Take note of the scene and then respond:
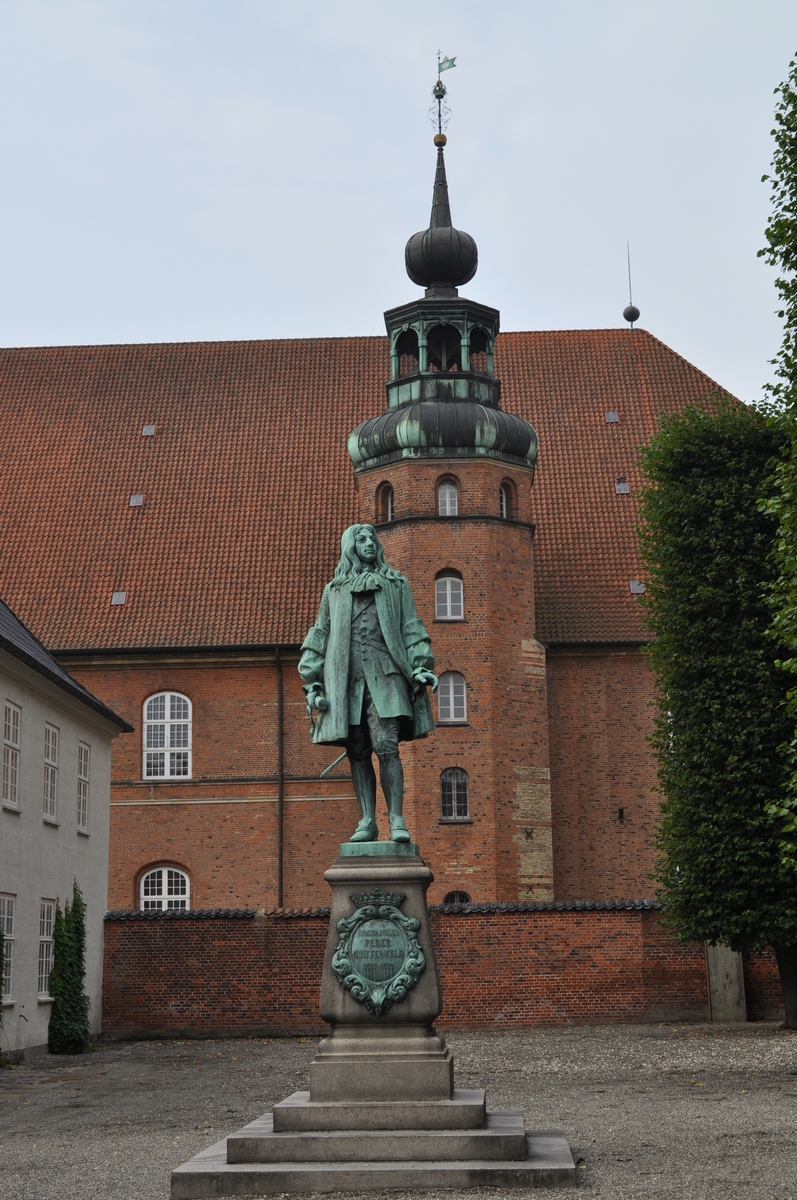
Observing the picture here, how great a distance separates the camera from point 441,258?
33.1 metres

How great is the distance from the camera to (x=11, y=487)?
37.6m

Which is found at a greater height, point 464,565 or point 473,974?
point 464,565

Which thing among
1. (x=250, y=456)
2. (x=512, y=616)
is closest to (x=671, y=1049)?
(x=512, y=616)

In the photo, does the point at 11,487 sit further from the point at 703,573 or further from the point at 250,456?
the point at 703,573

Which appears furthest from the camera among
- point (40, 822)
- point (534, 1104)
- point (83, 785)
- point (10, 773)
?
point (83, 785)

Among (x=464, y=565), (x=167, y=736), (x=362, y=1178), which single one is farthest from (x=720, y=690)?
(x=167, y=736)

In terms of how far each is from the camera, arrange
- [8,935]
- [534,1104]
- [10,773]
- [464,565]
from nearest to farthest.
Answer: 1. [534,1104]
2. [8,935]
3. [10,773]
4. [464,565]

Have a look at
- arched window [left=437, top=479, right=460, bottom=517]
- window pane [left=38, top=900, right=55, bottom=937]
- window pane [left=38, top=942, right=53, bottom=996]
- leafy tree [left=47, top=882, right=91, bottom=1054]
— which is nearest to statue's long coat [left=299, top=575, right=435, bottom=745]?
window pane [left=38, top=900, right=55, bottom=937]

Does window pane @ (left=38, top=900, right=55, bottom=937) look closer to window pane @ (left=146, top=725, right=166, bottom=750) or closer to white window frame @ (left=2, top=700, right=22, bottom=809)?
white window frame @ (left=2, top=700, right=22, bottom=809)

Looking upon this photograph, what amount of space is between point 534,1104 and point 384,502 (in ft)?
65.5

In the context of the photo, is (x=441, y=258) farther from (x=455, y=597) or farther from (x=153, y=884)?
(x=153, y=884)

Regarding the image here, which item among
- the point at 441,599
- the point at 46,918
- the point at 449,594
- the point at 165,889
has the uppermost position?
the point at 449,594

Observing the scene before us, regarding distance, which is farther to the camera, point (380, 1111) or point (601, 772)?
point (601, 772)

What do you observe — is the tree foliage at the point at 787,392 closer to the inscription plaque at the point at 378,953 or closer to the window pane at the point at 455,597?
the inscription plaque at the point at 378,953
